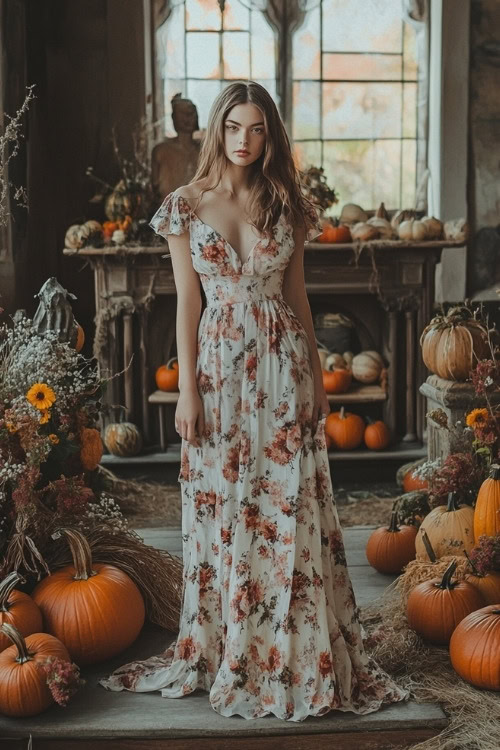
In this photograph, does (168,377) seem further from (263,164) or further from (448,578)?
(263,164)

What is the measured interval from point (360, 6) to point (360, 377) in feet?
8.13

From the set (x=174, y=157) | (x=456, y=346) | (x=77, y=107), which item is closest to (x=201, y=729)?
(x=456, y=346)

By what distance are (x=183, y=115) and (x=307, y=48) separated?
992mm

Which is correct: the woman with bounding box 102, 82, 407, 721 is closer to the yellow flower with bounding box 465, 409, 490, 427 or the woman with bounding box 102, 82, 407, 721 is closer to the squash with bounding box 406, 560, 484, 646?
Answer: the squash with bounding box 406, 560, 484, 646

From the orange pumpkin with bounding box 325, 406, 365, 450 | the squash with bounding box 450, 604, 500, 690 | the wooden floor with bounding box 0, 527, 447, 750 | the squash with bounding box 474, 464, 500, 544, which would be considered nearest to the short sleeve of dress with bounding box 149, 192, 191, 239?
the wooden floor with bounding box 0, 527, 447, 750

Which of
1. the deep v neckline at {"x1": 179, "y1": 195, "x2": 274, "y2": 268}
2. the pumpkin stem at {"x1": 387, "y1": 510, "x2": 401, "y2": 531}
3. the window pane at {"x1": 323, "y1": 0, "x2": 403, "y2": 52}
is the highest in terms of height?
the window pane at {"x1": 323, "y1": 0, "x2": 403, "y2": 52}

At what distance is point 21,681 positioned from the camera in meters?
2.30

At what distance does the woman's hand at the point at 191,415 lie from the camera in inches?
92.0

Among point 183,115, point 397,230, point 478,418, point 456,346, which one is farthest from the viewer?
point 183,115

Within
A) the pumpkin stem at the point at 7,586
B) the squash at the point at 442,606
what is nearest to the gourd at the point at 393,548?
the squash at the point at 442,606

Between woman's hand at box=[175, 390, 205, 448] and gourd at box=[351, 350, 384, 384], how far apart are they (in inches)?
132

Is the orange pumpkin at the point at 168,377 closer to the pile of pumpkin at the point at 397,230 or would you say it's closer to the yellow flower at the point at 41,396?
the pile of pumpkin at the point at 397,230

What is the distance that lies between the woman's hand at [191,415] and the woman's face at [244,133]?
61cm

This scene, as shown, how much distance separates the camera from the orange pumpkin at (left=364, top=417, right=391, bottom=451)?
17.9 ft
